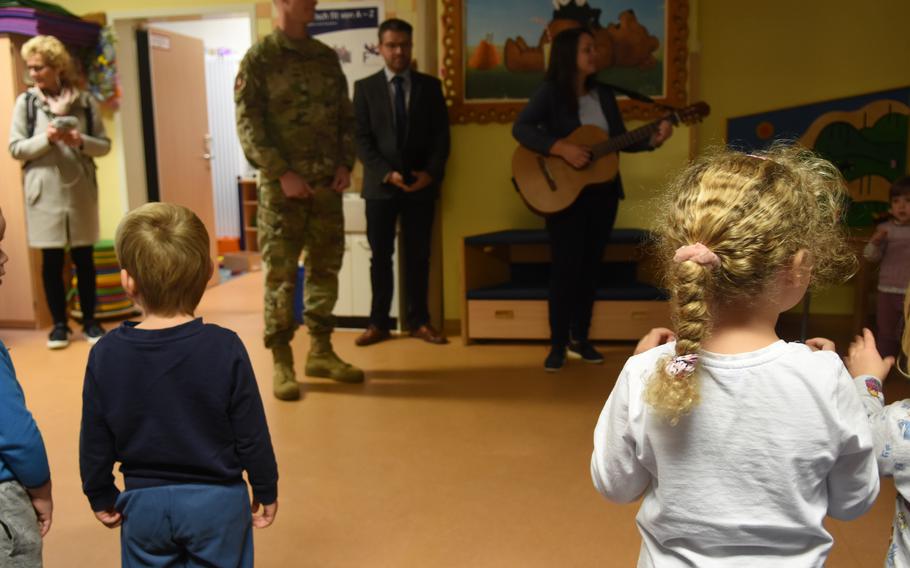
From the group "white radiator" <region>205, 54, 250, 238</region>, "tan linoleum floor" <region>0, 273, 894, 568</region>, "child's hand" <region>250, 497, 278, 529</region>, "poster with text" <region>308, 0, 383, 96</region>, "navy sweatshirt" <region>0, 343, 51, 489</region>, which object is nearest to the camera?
"navy sweatshirt" <region>0, 343, 51, 489</region>

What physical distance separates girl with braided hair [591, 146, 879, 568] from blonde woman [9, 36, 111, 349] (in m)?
3.72

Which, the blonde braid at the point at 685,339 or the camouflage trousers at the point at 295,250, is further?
the camouflage trousers at the point at 295,250

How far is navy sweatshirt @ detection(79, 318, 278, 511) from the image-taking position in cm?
117

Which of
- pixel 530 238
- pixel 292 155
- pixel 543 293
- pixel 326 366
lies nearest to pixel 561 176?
pixel 530 238

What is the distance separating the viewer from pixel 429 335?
420 cm

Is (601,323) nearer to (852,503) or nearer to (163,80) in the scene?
(852,503)

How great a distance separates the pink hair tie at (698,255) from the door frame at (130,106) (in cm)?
456

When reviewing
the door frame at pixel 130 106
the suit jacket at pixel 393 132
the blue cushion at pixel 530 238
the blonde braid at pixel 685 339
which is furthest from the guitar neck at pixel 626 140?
the door frame at pixel 130 106

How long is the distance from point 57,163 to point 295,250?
5.76ft

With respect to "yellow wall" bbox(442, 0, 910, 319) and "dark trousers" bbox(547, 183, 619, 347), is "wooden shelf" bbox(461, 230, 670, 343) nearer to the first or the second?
"yellow wall" bbox(442, 0, 910, 319)

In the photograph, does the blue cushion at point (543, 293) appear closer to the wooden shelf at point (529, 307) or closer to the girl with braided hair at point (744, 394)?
the wooden shelf at point (529, 307)

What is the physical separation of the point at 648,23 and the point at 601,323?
1.60 m

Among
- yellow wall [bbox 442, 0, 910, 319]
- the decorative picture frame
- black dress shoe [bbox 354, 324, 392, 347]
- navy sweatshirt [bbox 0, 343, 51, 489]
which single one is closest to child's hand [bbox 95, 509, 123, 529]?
navy sweatshirt [bbox 0, 343, 51, 489]

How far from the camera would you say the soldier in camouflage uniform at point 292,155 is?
297cm
